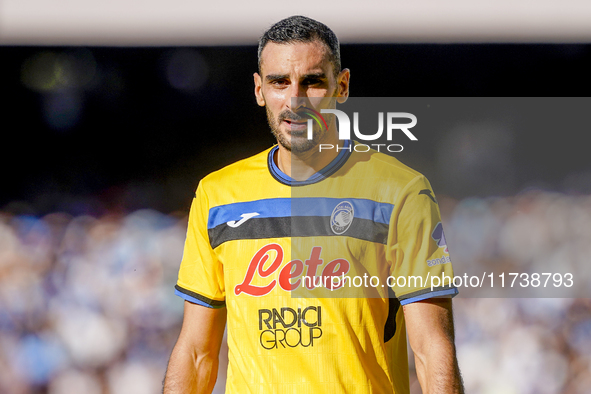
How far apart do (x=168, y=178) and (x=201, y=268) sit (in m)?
1.33

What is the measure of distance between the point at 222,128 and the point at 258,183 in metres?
1.30

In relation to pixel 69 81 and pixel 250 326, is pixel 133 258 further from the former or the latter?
pixel 250 326

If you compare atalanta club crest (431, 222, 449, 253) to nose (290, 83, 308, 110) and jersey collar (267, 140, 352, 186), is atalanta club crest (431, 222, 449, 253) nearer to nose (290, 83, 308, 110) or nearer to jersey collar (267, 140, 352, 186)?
jersey collar (267, 140, 352, 186)

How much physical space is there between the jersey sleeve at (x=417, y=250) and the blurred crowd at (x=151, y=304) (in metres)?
1.45

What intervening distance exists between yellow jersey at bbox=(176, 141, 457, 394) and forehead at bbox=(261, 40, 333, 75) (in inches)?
12.4

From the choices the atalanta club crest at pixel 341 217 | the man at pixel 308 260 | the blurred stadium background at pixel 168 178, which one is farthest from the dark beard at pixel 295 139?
the blurred stadium background at pixel 168 178

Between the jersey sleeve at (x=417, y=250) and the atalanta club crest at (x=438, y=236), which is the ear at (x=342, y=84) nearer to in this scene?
the jersey sleeve at (x=417, y=250)

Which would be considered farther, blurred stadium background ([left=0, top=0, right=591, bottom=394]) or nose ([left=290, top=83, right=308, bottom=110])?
blurred stadium background ([left=0, top=0, right=591, bottom=394])

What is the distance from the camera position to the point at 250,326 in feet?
5.37

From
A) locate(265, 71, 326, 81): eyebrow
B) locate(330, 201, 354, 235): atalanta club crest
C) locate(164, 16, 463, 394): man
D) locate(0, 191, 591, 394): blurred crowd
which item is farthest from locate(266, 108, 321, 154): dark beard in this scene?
locate(0, 191, 591, 394): blurred crowd

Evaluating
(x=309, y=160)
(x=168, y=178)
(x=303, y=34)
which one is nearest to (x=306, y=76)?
(x=303, y=34)

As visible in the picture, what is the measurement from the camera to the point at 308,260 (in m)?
1.69

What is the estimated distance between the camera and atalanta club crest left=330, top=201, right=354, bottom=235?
1.66m

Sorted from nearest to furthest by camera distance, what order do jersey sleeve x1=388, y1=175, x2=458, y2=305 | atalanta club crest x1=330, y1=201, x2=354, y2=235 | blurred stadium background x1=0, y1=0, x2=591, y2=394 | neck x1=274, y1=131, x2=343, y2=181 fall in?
jersey sleeve x1=388, y1=175, x2=458, y2=305 → atalanta club crest x1=330, y1=201, x2=354, y2=235 → neck x1=274, y1=131, x2=343, y2=181 → blurred stadium background x1=0, y1=0, x2=591, y2=394
